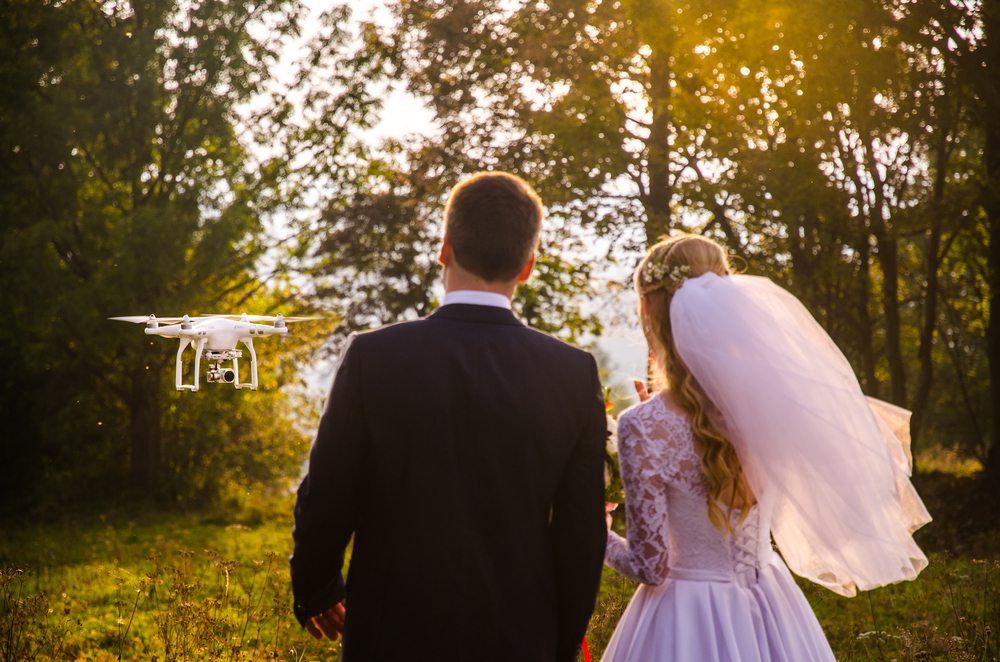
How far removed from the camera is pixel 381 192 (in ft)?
53.2

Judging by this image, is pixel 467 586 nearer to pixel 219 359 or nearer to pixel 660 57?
pixel 219 359

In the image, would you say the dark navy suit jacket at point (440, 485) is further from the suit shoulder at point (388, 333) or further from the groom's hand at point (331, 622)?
the groom's hand at point (331, 622)

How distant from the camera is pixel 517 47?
14.3m

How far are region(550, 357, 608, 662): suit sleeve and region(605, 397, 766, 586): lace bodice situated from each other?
1.47ft

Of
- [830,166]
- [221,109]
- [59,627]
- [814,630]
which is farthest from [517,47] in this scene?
[814,630]

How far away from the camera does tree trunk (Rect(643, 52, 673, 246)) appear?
12.0 m

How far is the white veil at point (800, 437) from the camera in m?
2.75

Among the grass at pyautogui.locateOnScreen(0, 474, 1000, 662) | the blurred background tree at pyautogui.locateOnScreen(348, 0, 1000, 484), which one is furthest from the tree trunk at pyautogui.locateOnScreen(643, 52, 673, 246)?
the grass at pyautogui.locateOnScreen(0, 474, 1000, 662)

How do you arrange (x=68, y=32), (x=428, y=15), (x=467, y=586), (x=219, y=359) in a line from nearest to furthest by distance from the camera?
(x=467, y=586) → (x=219, y=359) → (x=68, y=32) → (x=428, y=15)

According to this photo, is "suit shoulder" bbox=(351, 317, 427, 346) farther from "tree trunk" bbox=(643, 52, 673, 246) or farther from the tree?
the tree

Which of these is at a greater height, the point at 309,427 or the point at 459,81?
the point at 459,81

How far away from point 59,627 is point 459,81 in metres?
12.6

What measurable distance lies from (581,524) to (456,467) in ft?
1.43

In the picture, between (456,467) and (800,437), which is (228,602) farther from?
(800,437)
